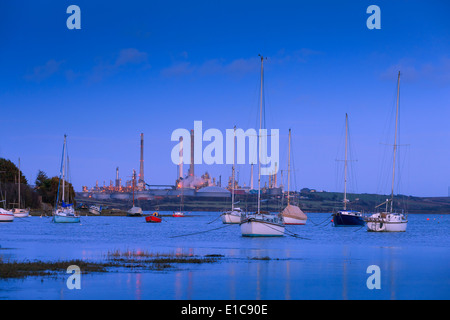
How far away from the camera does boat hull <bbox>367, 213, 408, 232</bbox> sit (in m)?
81.9

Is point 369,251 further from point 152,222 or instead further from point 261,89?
point 152,222

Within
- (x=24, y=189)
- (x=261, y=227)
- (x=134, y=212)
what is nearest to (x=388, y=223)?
(x=261, y=227)

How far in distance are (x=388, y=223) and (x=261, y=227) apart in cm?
2556

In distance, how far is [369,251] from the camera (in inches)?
1986

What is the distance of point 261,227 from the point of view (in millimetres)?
62281

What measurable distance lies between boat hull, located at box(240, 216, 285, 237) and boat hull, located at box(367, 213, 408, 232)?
23475mm

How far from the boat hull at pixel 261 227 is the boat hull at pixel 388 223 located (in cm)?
2347

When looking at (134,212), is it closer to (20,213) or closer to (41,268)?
(20,213)

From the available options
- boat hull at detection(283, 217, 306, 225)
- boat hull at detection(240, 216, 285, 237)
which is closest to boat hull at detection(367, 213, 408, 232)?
A: boat hull at detection(283, 217, 306, 225)

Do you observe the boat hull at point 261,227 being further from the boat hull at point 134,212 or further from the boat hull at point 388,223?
the boat hull at point 134,212

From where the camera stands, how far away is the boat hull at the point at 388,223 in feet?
269

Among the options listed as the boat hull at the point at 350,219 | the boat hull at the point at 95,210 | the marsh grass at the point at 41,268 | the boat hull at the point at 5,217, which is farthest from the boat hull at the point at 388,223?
the boat hull at the point at 95,210

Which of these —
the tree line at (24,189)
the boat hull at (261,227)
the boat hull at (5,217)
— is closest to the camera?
the boat hull at (261,227)
